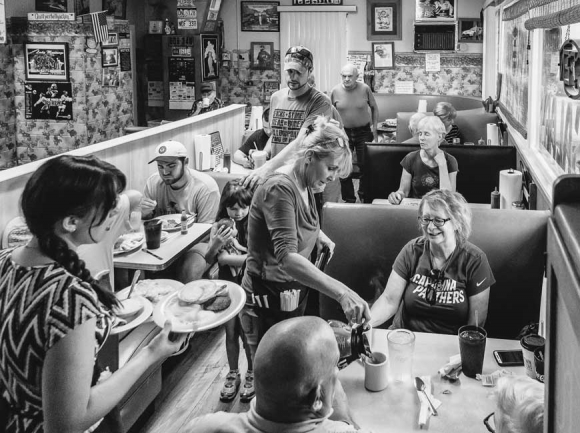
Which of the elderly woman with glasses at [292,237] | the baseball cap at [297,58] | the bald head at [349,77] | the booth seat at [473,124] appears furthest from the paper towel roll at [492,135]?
the elderly woman with glasses at [292,237]

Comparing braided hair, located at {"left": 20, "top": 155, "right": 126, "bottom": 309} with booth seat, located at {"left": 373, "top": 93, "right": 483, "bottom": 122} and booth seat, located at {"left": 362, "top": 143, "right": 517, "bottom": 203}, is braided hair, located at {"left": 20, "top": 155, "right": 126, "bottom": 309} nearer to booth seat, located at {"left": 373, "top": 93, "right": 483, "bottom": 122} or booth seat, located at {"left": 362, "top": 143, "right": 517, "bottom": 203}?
booth seat, located at {"left": 362, "top": 143, "right": 517, "bottom": 203}

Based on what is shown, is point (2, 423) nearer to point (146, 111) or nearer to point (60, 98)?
point (60, 98)

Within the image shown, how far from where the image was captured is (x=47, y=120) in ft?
23.5

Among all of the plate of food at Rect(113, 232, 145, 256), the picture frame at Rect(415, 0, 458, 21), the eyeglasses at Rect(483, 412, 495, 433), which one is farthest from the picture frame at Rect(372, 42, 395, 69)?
the eyeglasses at Rect(483, 412, 495, 433)

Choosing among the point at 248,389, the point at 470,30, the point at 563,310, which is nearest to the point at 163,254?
the point at 248,389

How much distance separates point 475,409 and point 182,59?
26.7 ft

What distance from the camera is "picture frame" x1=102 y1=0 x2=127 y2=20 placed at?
8.47 m

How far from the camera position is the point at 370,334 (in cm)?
226

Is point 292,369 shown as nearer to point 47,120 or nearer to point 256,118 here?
point 256,118

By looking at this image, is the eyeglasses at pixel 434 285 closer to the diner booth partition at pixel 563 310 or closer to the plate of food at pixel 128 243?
the plate of food at pixel 128 243

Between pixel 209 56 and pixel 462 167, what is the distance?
5.76 m

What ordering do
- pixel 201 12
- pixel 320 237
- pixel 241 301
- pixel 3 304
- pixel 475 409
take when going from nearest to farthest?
1. pixel 3 304
2. pixel 475 409
3. pixel 241 301
4. pixel 320 237
5. pixel 201 12

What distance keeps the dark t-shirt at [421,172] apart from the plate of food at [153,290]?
2060 mm

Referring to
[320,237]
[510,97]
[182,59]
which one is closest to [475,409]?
[320,237]
